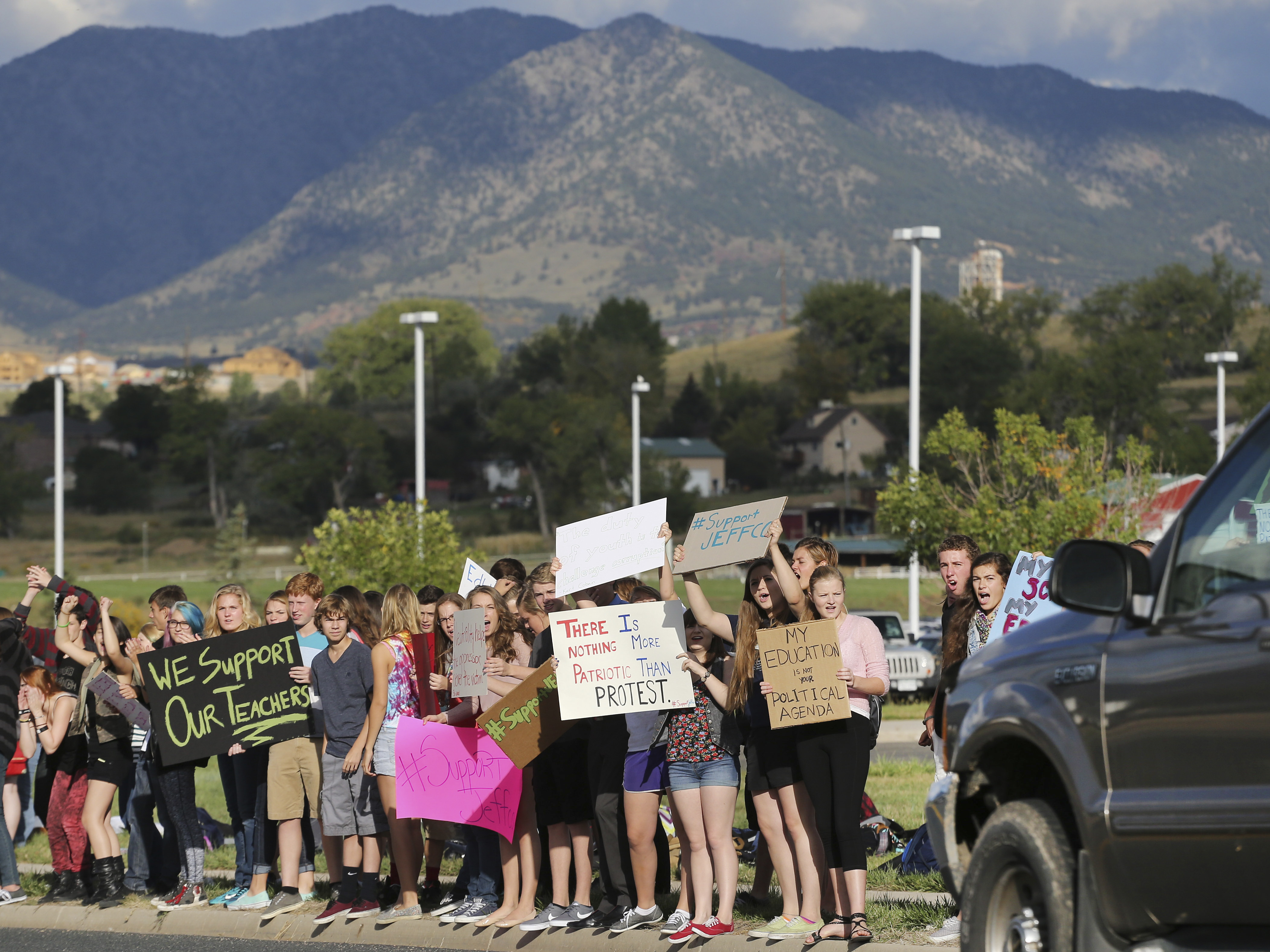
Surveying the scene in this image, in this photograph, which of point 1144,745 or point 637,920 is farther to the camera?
point 637,920

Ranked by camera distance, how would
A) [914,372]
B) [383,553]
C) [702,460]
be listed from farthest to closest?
[702,460] < [914,372] < [383,553]

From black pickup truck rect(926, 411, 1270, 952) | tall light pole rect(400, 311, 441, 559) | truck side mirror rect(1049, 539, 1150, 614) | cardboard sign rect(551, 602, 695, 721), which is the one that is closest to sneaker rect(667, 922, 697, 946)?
cardboard sign rect(551, 602, 695, 721)

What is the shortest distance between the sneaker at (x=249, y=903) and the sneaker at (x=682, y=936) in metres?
2.92

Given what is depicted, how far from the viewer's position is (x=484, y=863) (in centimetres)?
942

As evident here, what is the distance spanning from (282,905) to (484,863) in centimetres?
135

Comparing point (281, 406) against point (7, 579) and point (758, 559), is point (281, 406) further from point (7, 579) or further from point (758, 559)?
point (758, 559)

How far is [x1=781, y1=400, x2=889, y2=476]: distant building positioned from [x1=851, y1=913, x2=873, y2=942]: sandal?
381 feet

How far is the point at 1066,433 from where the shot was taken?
107 ft

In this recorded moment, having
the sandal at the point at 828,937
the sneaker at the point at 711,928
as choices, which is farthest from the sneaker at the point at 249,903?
the sandal at the point at 828,937

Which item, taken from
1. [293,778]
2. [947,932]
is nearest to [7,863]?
[293,778]

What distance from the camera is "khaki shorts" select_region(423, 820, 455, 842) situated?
33.1 ft

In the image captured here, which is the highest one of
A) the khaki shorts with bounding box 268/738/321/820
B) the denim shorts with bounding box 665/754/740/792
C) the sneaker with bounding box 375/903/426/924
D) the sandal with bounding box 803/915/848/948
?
the denim shorts with bounding box 665/754/740/792

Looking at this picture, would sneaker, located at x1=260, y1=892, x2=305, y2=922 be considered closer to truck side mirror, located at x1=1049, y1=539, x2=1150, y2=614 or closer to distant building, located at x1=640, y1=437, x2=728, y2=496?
truck side mirror, located at x1=1049, y1=539, x2=1150, y2=614

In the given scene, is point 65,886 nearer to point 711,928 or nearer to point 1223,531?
point 711,928
